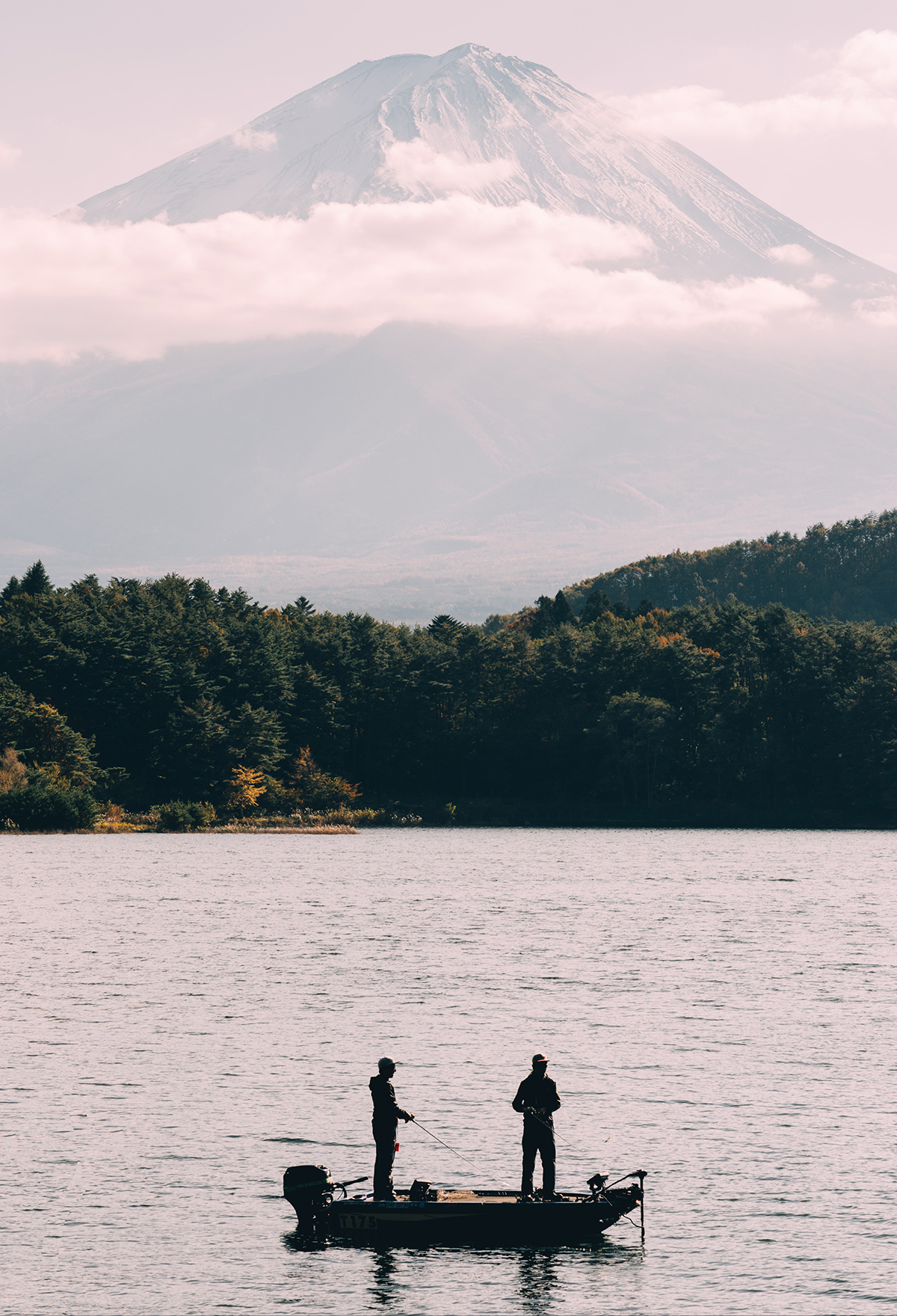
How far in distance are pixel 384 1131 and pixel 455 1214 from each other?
2.03 meters

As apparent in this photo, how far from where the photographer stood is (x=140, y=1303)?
24.7 meters

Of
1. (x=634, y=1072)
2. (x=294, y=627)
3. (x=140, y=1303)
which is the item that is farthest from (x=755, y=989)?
(x=294, y=627)

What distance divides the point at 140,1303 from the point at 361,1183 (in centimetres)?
746

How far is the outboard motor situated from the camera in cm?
2797

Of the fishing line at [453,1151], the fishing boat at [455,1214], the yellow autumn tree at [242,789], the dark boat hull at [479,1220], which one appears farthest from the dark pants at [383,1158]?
the yellow autumn tree at [242,789]

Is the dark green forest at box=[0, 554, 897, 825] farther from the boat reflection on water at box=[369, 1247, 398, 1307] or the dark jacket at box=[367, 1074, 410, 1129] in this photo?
the boat reflection on water at box=[369, 1247, 398, 1307]

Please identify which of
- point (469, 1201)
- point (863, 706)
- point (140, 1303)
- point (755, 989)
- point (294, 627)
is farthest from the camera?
point (294, 627)

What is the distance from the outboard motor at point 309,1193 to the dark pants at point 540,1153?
383cm

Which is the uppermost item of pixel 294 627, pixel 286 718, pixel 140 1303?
pixel 294 627

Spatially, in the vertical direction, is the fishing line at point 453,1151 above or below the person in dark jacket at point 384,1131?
below

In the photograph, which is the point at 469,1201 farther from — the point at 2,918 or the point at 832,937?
the point at 2,918

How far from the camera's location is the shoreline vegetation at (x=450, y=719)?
488 ft

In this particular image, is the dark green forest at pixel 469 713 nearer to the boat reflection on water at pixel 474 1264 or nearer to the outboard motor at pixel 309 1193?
the outboard motor at pixel 309 1193

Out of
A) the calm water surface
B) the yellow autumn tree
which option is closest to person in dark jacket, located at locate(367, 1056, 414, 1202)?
the calm water surface
